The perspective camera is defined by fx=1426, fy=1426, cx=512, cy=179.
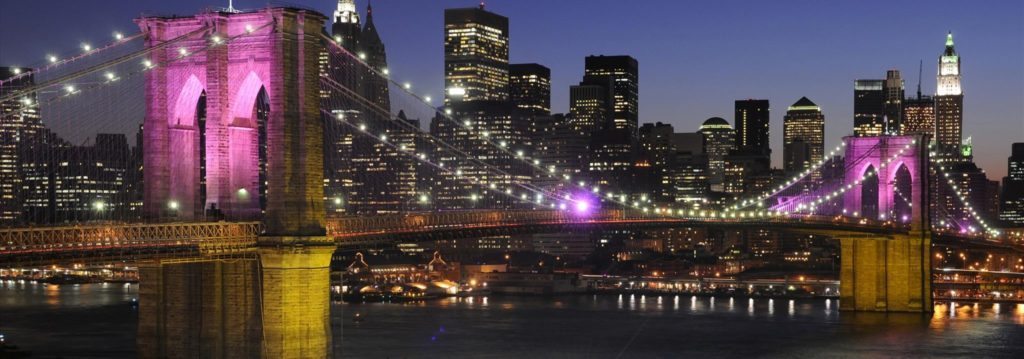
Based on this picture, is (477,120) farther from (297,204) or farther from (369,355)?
(297,204)

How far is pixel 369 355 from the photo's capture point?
2117 inches

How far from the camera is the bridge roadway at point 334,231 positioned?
32750 millimetres

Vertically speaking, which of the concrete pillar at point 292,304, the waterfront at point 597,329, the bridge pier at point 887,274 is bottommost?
the waterfront at point 597,329

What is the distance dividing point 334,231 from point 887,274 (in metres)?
44.4

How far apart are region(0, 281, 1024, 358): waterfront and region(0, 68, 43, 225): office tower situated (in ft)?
21.6

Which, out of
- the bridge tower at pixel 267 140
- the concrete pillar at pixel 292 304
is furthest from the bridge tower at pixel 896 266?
the concrete pillar at pixel 292 304

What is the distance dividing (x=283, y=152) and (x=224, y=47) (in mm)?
3945

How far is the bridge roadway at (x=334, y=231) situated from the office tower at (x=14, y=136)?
4.36 m

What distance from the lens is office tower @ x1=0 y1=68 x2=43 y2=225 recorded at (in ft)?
135

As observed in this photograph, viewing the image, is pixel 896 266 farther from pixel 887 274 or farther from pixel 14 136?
pixel 14 136

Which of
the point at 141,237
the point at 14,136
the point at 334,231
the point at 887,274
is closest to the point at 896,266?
the point at 887,274

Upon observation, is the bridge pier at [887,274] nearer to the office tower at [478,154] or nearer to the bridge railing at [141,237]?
the office tower at [478,154]

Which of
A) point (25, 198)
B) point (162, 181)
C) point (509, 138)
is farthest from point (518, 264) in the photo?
point (162, 181)

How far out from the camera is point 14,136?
45156 millimetres
